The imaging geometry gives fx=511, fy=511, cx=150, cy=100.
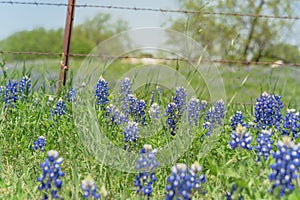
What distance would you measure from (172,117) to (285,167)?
5.26 feet

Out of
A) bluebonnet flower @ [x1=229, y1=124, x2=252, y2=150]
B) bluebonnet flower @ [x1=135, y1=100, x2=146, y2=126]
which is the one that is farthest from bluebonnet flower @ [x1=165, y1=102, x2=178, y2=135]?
bluebonnet flower @ [x1=229, y1=124, x2=252, y2=150]

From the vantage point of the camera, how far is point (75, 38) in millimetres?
22125

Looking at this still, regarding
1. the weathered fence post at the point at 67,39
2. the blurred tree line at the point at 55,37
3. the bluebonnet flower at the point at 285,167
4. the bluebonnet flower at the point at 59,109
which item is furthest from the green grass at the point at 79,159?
the blurred tree line at the point at 55,37

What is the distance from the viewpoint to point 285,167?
7.27 ft

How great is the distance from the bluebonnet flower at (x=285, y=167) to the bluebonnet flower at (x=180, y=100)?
5.21 feet

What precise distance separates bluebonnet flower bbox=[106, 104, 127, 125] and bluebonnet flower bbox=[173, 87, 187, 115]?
44cm

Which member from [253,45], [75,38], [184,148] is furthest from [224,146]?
[75,38]

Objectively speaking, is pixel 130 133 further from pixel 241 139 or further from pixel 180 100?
pixel 241 139

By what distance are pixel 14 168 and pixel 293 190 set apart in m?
1.93

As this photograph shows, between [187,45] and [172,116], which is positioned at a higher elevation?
→ [187,45]

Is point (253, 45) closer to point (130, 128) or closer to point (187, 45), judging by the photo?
point (187, 45)

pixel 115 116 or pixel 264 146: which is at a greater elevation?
pixel 115 116

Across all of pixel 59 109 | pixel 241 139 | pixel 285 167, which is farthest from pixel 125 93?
pixel 285 167

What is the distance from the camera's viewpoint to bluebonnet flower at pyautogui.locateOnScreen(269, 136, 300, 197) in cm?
219
